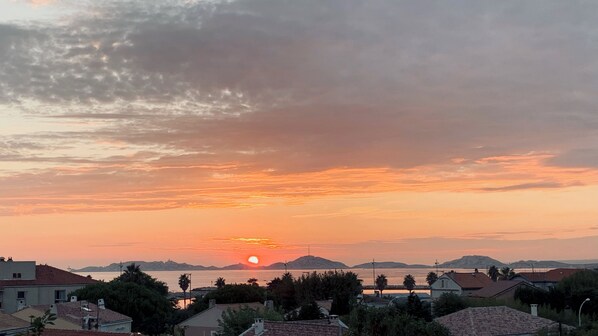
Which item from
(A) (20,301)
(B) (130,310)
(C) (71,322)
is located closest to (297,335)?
(C) (71,322)

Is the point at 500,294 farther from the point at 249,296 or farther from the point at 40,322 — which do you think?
the point at 40,322

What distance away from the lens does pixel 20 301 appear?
8694cm

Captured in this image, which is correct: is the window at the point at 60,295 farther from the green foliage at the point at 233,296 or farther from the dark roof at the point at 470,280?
the dark roof at the point at 470,280

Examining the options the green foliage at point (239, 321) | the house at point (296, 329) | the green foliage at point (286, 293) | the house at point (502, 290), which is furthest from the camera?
the green foliage at point (286, 293)

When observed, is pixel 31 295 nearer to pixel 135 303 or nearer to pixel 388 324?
pixel 135 303

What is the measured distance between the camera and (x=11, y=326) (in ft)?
155

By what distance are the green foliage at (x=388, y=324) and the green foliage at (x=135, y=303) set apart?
46785 mm

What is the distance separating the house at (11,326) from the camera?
45844 millimetres

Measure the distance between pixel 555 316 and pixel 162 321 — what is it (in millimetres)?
44548

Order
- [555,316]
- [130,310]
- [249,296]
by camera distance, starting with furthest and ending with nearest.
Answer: [249,296] < [130,310] < [555,316]

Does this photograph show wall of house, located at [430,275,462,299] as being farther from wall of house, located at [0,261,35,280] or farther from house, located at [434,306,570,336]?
wall of house, located at [0,261,35,280]

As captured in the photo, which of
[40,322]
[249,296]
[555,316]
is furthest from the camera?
[249,296]

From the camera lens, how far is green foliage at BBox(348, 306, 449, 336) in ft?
126

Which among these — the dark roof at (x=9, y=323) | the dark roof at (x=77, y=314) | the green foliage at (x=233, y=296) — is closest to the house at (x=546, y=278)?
the green foliage at (x=233, y=296)
